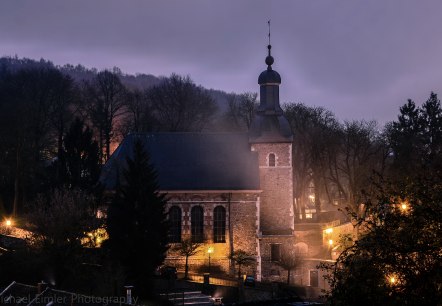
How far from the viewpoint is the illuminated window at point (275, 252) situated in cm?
3734

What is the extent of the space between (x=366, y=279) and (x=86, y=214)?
68.6 feet

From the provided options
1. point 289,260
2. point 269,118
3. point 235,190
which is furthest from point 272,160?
point 289,260

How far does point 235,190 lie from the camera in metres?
37.5

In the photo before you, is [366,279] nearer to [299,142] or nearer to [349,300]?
[349,300]

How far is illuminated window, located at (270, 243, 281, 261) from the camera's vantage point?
37.3 metres

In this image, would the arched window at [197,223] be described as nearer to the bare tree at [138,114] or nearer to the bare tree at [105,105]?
the bare tree at [105,105]

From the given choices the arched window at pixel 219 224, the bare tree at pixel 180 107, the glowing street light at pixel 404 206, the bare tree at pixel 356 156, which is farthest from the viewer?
the bare tree at pixel 180 107

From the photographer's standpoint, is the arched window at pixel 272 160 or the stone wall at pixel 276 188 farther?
the arched window at pixel 272 160

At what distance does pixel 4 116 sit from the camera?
4394 cm

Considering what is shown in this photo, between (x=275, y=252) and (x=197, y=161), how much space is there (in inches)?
320

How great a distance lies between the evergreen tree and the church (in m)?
5.63

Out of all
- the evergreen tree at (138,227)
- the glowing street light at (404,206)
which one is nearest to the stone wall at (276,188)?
the evergreen tree at (138,227)

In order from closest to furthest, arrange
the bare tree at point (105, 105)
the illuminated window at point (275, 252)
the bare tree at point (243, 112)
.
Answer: the illuminated window at point (275, 252) < the bare tree at point (105, 105) < the bare tree at point (243, 112)

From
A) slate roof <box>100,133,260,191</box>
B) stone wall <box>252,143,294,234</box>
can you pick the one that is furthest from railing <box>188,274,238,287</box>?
slate roof <box>100,133,260,191</box>
